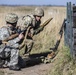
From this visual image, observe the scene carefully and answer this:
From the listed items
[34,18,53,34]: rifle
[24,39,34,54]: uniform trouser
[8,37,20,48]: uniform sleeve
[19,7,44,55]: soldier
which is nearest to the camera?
[8,37,20,48]: uniform sleeve

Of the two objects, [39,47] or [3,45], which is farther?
[39,47]

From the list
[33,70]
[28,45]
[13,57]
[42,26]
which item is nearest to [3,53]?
[13,57]

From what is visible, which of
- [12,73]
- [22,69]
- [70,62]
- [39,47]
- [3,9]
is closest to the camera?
[70,62]

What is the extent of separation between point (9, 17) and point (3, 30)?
1.63 ft

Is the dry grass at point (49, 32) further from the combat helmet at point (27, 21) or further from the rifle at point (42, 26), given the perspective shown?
the combat helmet at point (27, 21)

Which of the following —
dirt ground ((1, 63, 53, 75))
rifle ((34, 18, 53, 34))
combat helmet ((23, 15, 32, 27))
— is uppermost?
combat helmet ((23, 15, 32, 27))

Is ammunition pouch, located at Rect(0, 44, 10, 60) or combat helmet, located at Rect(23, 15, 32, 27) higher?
combat helmet, located at Rect(23, 15, 32, 27)

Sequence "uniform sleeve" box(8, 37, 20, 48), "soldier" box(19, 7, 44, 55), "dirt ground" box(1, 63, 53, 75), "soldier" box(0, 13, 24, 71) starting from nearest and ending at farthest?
"dirt ground" box(1, 63, 53, 75)
"soldier" box(0, 13, 24, 71)
"uniform sleeve" box(8, 37, 20, 48)
"soldier" box(19, 7, 44, 55)

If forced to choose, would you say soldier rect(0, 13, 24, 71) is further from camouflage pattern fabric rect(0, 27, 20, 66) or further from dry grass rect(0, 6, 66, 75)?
dry grass rect(0, 6, 66, 75)

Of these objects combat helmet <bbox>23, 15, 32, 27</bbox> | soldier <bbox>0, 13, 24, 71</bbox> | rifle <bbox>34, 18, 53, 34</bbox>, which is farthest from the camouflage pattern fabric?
rifle <bbox>34, 18, 53, 34</bbox>

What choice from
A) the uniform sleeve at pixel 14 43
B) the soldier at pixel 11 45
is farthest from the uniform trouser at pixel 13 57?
the uniform sleeve at pixel 14 43

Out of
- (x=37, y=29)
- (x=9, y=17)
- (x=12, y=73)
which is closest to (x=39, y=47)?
(x=37, y=29)

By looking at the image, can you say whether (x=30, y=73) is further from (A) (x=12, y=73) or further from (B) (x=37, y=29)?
(B) (x=37, y=29)

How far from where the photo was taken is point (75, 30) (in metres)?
10.0
